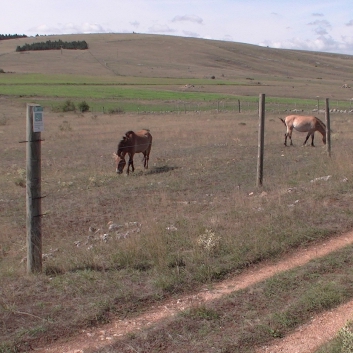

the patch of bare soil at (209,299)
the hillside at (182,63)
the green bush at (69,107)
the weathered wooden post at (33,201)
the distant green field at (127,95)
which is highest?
the hillside at (182,63)

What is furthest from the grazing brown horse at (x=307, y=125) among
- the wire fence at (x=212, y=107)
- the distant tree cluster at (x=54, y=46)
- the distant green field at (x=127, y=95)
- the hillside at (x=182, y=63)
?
the distant tree cluster at (x=54, y=46)

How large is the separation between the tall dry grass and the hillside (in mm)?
57493

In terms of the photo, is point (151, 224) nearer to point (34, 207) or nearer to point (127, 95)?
point (34, 207)

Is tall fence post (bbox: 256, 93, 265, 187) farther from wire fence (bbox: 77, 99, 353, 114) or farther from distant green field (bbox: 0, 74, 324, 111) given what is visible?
distant green field (bbox: 0, 74, 324, 111)

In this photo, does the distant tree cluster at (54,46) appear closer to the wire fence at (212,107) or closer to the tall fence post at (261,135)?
the wire fence at (212,107)

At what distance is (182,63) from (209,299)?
116m

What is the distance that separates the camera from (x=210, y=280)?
607cm

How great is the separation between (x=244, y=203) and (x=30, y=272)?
4.19m

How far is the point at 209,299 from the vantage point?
5.54 metres

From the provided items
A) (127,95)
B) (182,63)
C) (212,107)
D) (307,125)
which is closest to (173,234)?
(307,125)

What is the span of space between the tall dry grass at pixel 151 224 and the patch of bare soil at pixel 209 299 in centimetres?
18

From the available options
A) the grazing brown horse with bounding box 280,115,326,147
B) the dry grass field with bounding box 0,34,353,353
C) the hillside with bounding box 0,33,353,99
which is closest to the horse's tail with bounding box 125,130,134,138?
the dry grass field with bounding box 0,34,353,353

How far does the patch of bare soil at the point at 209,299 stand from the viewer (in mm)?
4562

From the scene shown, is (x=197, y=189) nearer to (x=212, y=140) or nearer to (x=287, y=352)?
(x=287, y=352)
